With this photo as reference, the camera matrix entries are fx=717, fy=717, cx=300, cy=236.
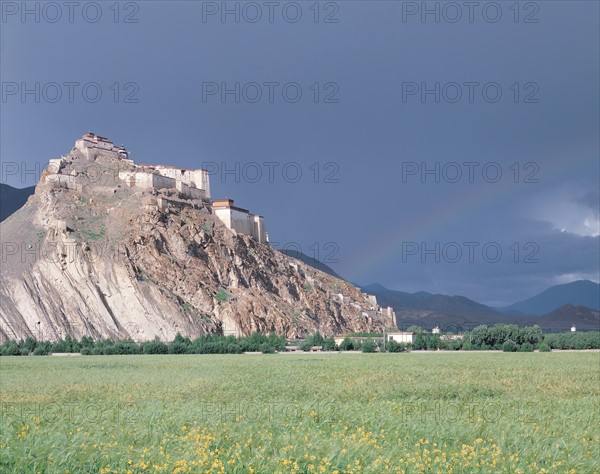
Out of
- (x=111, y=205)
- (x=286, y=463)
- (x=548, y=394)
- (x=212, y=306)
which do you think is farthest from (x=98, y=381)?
(x=111, y=205)

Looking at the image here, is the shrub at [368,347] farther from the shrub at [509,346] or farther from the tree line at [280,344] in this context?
the shrub at [509,346]

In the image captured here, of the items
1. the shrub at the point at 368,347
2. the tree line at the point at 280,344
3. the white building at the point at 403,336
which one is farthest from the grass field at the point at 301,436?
the white building at the point at 403,336

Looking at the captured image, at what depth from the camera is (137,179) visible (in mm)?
116188

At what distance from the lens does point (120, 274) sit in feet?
319

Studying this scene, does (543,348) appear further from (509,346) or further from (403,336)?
(403,336)

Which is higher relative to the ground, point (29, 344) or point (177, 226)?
point (177, 226)

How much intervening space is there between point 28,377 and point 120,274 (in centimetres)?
5971

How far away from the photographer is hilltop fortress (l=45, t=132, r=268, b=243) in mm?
111625

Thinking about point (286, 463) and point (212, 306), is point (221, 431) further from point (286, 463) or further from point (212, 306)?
point (212, 306)

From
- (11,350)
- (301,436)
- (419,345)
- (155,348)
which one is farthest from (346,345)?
(301,436)

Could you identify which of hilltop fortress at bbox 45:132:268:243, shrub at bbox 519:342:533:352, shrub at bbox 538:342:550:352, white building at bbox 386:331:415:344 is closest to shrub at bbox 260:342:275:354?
white building at bbox 386:331:415:344

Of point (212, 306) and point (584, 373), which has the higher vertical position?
point (212, 306)

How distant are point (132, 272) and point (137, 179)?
2346 cm

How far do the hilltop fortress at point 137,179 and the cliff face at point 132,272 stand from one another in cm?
39
